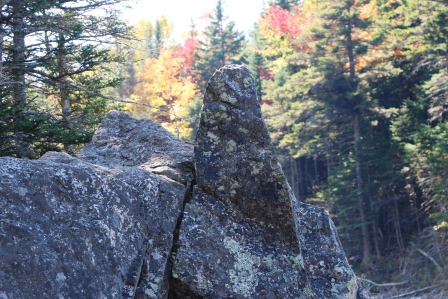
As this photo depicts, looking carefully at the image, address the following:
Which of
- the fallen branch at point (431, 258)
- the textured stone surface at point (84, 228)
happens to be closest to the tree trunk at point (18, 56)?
the textured stone surface at point (84, 228)

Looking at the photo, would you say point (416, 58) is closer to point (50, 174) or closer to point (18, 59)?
point (18, 59)

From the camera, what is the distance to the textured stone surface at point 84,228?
2904 mm

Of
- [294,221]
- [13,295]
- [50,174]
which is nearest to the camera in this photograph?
[13,295]

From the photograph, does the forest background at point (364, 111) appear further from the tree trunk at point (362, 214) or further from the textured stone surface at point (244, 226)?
the textured stone surface at point (244, 226)

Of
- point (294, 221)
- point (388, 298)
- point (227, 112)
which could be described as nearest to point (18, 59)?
point (227, 112)

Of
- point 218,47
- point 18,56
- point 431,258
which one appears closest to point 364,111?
point 431,258

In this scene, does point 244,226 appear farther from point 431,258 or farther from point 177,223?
point 431,258

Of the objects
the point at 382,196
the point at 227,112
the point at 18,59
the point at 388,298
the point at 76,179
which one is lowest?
the point at 388,298

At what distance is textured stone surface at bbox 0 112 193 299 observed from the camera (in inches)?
114

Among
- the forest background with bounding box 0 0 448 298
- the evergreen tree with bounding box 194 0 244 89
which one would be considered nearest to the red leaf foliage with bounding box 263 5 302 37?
the forest background with bounding box 0 0 448 298

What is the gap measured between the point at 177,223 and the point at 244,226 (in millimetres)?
470

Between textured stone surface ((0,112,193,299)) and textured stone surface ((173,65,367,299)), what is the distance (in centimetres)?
19

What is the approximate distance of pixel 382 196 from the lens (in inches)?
985

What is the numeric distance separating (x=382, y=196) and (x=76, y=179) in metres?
23.1
